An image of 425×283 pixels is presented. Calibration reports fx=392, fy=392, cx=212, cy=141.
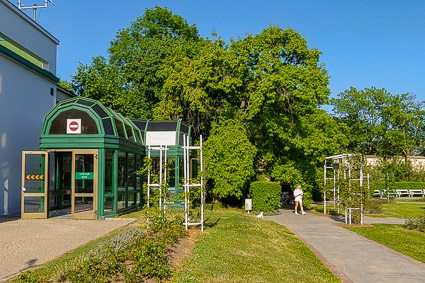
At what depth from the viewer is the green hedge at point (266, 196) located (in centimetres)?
1945

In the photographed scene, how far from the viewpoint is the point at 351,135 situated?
184 feet

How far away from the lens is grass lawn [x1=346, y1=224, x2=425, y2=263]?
35.7 ft

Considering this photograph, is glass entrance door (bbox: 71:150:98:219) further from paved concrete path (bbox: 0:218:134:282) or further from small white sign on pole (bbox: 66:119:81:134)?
small white sign on pole (bbox: 66:119:81:134)

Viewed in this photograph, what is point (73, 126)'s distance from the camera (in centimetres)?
1477

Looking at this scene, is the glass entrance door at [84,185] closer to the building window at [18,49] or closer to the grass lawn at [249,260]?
the grass lawn at [249,260]

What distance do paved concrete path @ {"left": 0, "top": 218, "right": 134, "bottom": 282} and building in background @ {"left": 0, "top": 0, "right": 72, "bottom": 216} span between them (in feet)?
8.16

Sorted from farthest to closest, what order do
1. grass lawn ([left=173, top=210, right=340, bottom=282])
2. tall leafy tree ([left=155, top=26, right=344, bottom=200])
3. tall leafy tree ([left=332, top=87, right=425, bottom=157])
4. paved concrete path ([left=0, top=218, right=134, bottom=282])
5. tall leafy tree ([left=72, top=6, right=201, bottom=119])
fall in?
1. tall leafy tree ([left=332, top=87, right=425, bottom=157])
2. tall leafy tree ([left=72, top=6, right=201, bottom=119])
3. tall leafy tree ([left=155, top=26, right=344, bottom=200])
4. paved concrete path ([left=0, top=218, right=134, bottom=282])
5. grass lawn ([left=173, top=210, right=340, bottom=282])

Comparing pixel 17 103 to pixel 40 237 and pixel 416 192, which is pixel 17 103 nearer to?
pixel 40 237

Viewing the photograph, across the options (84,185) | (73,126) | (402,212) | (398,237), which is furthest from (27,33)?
(402,212)

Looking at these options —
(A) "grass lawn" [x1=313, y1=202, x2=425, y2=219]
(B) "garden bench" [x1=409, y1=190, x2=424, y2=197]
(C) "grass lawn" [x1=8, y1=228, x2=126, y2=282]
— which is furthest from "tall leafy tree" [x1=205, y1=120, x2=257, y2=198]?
(B) "garden bench" [x1=409, y1=190, x2=424, y2=197]

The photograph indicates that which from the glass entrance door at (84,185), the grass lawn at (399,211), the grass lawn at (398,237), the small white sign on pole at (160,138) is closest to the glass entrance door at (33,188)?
the glass entrance door at (84,185)

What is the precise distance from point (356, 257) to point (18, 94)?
1443 centimetres

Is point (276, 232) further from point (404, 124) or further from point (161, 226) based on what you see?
point (404, 124)

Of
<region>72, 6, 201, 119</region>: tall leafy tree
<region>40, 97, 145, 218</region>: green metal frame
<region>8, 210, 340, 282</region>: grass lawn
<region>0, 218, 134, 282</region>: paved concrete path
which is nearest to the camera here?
<region>8, 210, 340, 282</region>: grass lawn
